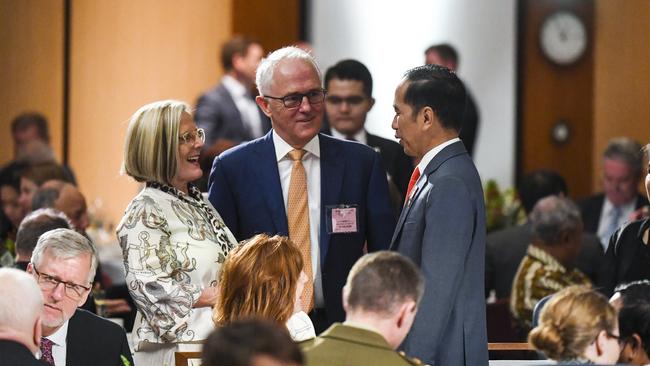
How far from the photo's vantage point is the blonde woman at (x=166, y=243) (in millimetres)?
4855

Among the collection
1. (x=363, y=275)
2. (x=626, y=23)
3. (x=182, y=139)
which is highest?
(x=626, y=23)

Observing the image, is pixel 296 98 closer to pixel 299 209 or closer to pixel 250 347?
pixel 299 209

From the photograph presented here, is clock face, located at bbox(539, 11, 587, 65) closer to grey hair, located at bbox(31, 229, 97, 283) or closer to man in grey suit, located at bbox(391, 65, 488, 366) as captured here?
man in grey suit, located at bbox(391, 65, 488, 366)

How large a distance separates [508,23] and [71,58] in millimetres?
3925

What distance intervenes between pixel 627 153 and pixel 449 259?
15.8 ft

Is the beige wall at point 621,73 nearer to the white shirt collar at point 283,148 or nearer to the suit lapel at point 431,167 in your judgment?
the white shirt collar at point 283,148

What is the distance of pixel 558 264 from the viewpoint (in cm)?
688

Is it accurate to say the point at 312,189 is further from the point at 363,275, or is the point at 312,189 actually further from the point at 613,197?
the point at 613,197

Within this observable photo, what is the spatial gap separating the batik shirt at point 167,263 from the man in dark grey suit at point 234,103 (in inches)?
226

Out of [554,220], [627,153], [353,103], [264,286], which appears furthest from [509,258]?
[264,286]

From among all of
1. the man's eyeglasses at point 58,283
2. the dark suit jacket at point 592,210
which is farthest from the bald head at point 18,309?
the dark suit jacket at point 592,210

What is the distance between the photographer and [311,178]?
17.2 ft

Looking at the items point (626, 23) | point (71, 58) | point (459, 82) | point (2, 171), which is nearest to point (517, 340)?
point (459, 82)

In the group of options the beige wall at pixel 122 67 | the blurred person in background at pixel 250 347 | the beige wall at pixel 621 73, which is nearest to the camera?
the blurred person in background at pixel 250 347
